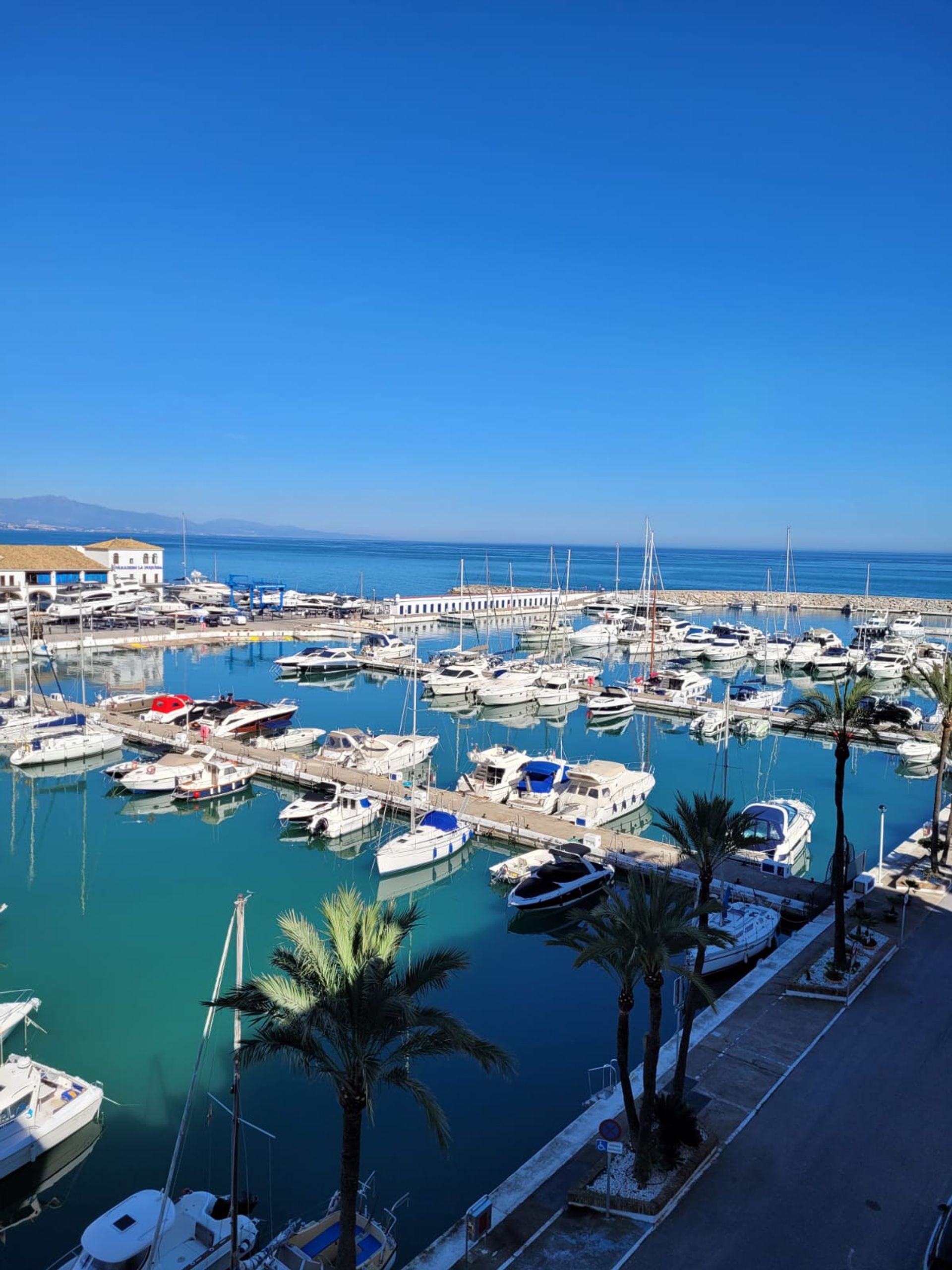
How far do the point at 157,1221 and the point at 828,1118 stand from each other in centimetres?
1073

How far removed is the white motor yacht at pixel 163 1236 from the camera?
12.3 metres

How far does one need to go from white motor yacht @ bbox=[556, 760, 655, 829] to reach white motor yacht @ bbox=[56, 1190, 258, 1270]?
2076cm

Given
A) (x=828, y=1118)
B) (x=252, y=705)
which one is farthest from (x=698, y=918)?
(x=252, y=705)

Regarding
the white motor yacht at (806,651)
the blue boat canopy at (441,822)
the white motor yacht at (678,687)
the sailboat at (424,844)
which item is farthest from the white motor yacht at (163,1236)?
the white motor yacht at (806,651)

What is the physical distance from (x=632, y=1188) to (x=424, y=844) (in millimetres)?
17403

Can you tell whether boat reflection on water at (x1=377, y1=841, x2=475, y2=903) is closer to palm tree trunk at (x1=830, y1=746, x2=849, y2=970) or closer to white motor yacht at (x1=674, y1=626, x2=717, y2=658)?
palm tree trunk at (x1=830, y1=746, x2=849, y2=970)

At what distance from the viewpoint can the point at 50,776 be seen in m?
40.2

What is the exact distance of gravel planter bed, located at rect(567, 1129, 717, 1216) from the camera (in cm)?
1267

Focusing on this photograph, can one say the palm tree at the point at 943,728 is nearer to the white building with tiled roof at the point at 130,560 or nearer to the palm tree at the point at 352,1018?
the palm tree at the point at 352,1018

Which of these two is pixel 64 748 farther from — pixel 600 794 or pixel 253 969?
pixel 600 794

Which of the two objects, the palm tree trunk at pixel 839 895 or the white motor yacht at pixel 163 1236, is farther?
the palm tree trunk at pixel 839 895

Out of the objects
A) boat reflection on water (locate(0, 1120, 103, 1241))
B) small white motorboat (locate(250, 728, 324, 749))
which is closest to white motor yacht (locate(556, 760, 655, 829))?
small white motorboat (locate(250, 728, 324, 749))

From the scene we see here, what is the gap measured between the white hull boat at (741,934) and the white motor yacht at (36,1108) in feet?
43.9

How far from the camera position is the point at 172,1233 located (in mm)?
12891
